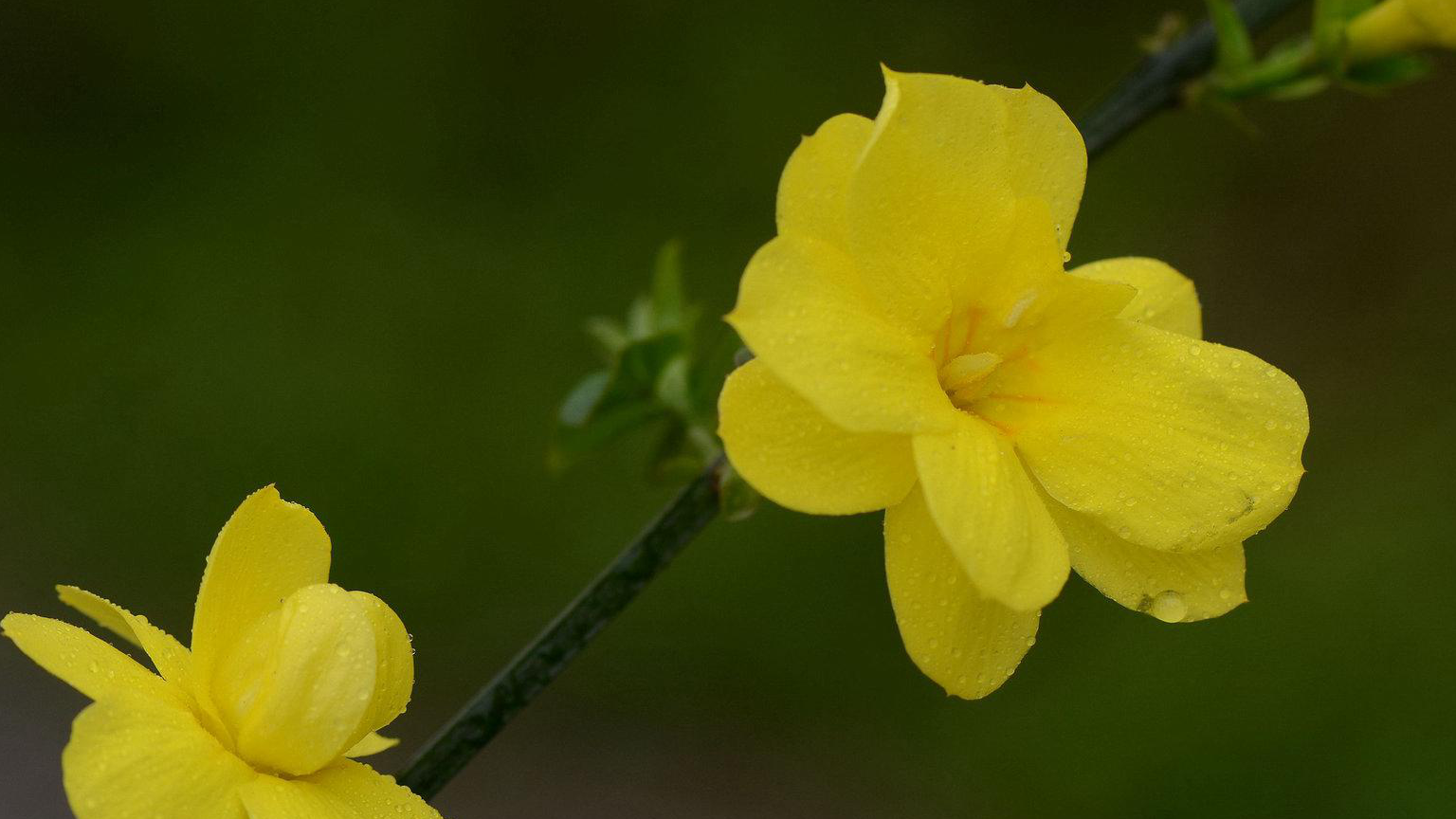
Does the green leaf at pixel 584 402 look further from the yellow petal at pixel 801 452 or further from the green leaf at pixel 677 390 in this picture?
the yellow petal at pixel 801 452

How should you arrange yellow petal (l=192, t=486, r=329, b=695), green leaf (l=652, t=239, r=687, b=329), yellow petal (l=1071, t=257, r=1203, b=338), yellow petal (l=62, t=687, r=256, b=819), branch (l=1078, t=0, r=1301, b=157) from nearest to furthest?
yellow petal (l=62, t=687, r=256, b=819) < yellow petal (l=192, t=486, r=329, b=695) < yellow petal (l=1071, t=257, r=1203, b=338) < branch (l=1078, t=0, r=1301, b=157) < green leaf (l=652, t=239, r=687, b=329)

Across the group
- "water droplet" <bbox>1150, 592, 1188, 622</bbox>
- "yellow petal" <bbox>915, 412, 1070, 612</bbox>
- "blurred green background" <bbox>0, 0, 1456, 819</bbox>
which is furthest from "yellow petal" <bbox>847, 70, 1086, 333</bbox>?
"blurred green background" <bbox>0, 0, 1456, 819</bbox>

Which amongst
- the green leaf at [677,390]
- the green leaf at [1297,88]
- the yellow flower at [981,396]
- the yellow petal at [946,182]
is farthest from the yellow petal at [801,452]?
the green leaf at [1297,88]

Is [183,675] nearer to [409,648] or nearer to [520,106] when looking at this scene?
[409,648]

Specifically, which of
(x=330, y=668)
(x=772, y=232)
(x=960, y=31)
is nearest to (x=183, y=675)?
(x=330, y=668)

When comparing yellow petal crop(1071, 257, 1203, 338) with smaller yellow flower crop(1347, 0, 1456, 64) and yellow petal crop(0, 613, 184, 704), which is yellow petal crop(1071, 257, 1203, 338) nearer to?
smaller yellow flower crop(1347, 0, 1456, 64)

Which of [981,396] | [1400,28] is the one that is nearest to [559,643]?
[981,396]

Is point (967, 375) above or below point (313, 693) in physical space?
above

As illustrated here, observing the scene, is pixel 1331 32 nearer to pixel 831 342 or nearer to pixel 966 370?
pixel 966 370
